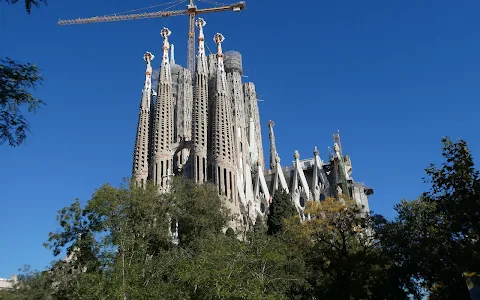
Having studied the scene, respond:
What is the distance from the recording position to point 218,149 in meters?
43.8

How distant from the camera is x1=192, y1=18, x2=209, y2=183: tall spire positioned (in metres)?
43.5

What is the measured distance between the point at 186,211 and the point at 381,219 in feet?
34.6

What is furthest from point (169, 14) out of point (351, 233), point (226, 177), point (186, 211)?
point (351, 233)

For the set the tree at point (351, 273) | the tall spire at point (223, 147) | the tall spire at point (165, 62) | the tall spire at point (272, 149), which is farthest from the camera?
the tall spire at point (272, 149)

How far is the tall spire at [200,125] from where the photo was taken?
43531 millimetres

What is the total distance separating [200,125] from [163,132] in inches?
171

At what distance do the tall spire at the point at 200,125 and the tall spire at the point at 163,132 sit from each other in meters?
3.24

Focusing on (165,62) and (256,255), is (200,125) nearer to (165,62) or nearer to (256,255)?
(165,62)

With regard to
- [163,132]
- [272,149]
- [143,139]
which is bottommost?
[143,139]

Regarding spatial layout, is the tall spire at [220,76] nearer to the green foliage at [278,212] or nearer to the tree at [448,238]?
the green foliage at [278,212]

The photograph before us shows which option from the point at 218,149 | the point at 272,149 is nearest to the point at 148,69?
the point at 218,149

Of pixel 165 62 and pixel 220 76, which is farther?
pixel 165 62

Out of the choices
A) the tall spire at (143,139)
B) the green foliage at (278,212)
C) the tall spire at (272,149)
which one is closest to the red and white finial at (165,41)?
the tall spire at (143,139)

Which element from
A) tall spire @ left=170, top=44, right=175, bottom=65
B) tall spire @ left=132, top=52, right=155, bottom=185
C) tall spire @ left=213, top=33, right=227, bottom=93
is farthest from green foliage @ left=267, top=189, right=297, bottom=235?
tall spire @ left=170, top=44, right=175, bottom=65
